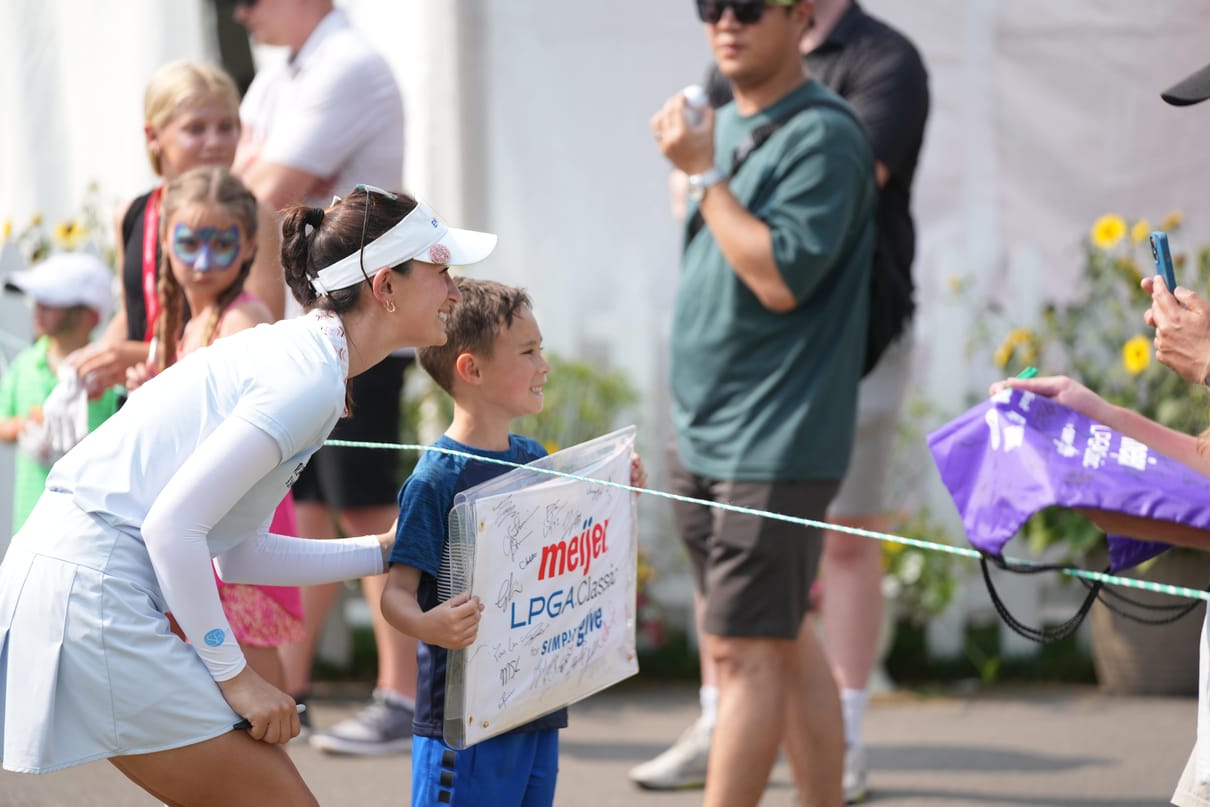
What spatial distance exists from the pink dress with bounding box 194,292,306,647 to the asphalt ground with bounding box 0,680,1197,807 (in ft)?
2.96

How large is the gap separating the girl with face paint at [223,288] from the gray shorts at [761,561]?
3.09 ft

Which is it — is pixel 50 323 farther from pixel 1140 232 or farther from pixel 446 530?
pixel 1140 232

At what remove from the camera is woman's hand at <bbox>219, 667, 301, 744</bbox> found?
2.54 metres

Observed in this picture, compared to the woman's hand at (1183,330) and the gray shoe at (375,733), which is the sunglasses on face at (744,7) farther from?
the gray shoe at (375,733)

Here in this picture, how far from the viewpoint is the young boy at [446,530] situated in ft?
9.13

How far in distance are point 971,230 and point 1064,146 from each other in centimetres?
46

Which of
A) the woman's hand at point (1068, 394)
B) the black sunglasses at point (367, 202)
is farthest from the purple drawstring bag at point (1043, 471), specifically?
the black sunglasses at point (367, 202)

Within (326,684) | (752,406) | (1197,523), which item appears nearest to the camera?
(1197,523)

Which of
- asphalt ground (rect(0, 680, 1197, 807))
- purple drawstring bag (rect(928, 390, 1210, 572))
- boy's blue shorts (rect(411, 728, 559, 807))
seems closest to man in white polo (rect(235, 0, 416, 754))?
asphalt ground (rect(0, 680, 1197, 807))

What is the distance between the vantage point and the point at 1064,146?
6258 millimetres

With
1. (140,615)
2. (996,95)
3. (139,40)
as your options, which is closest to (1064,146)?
(996,95)

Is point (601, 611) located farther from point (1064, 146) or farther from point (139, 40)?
point (139, 40)

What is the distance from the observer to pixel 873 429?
15.2 feet

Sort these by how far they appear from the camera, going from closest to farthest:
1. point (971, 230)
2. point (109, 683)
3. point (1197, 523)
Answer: point (109, 683), point (1197, 523), point (971, 230)
